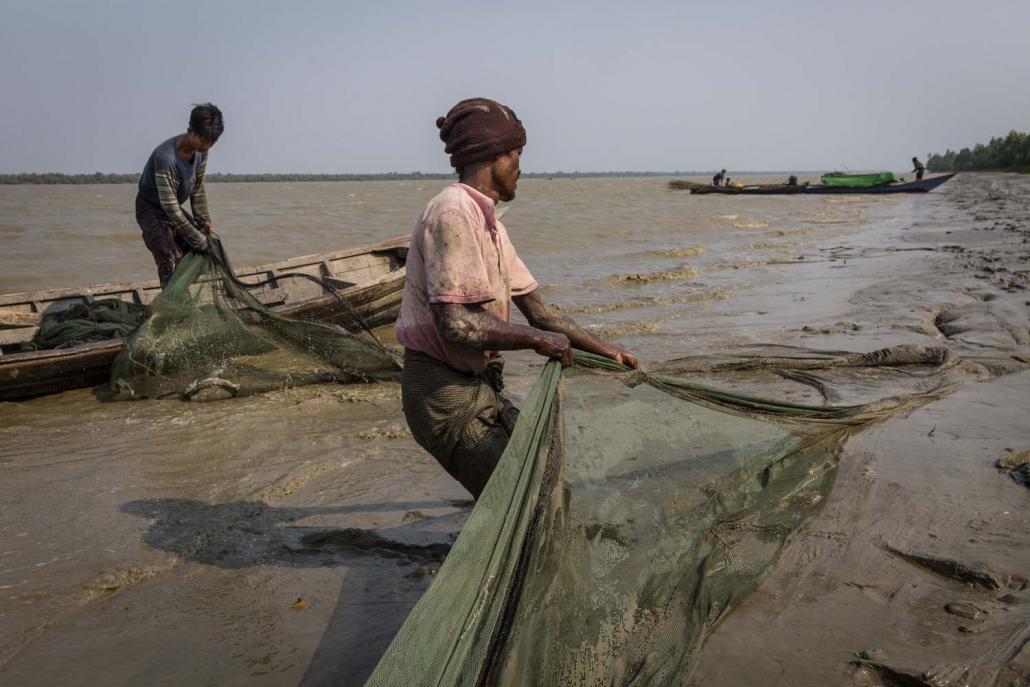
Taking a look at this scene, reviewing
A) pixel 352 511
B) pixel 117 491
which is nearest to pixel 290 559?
pixel 352 511

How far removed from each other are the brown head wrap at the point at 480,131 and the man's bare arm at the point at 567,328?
20.4 inches

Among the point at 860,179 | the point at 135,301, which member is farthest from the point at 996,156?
the point at 135,301

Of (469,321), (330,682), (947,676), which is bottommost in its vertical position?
(330,682)

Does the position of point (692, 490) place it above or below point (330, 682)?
above

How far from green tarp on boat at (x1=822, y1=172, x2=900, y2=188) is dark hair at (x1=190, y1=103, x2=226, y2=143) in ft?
113

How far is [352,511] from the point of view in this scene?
392cm

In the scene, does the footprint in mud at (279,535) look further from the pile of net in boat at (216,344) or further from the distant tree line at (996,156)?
the distant tree line at (996,156)

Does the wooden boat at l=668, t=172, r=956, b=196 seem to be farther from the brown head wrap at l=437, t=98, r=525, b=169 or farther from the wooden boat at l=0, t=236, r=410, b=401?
the brown head wrap at l=437, t=98, r=525, b=169

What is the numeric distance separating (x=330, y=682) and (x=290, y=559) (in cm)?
98

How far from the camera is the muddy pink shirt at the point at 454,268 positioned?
83.7 inches

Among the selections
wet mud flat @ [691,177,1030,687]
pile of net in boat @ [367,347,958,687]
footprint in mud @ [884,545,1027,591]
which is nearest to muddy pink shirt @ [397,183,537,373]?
pile of net in boat @ [367,347,958,687]

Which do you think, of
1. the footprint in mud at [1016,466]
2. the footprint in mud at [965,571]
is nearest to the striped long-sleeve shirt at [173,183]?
the footprint in mud at [965,571]

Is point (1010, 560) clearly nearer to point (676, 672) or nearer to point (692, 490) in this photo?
point (692, 490)

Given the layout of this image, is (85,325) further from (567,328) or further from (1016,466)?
(1016,466)
